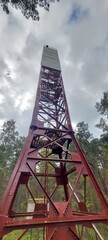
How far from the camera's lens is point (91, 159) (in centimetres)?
2277

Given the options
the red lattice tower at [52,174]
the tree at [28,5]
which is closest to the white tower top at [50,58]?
the red lattice tower at [52,174]

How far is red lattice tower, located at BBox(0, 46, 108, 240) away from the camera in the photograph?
334cm

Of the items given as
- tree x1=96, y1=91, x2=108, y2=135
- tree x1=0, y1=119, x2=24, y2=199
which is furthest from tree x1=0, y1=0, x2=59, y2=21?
tree x1=0, y1=119, x2=24, y2=199

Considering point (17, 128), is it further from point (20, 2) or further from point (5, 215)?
point (5, 215)

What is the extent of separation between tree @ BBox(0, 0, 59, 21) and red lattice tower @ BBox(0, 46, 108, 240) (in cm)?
283

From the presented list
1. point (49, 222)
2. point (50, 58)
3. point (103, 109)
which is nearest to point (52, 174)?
point (49, 222)

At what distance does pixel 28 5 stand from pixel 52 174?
20.9 ft

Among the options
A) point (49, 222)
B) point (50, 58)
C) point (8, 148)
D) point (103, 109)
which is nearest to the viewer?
point (49, 222)

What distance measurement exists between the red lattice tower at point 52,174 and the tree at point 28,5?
283 cm

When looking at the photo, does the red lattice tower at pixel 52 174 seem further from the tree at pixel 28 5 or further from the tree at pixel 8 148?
the tree at pixel 8 148

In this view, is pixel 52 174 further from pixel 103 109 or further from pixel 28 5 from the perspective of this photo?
pixel 103 109

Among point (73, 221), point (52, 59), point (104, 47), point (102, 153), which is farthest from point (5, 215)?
point (102, 153)

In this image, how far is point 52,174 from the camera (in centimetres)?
623

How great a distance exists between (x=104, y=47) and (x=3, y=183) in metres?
22.3
